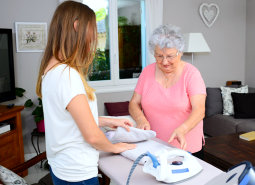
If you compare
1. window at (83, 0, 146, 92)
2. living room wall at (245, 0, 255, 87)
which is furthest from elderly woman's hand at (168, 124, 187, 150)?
living room wall at (245, 0, 255, 87)

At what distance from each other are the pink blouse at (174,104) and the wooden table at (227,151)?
0.89m

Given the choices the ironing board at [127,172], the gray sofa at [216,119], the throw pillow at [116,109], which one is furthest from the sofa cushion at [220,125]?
the ironing board at [127,172]

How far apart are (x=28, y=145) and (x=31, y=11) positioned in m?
1.75

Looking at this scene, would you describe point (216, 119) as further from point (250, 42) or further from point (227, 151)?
point (250, 42)

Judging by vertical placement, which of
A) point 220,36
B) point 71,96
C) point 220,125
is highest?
point 220,36

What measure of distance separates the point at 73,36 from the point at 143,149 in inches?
22.4

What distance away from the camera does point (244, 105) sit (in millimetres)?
4055

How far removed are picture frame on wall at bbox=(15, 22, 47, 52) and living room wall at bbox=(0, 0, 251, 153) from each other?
6 centimetres

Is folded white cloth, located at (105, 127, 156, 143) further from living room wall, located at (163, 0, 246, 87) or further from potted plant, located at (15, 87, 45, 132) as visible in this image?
living room wall, located at (163, 0, 246, 87)

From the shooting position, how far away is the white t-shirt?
3.27 feet

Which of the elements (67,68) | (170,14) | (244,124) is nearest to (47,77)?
(67,68)

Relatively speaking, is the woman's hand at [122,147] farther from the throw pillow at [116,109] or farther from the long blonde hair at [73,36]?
the throw pillow at [116,109]

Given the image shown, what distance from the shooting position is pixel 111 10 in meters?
4.27

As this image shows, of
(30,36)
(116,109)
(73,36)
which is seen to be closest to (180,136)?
(73,36)
